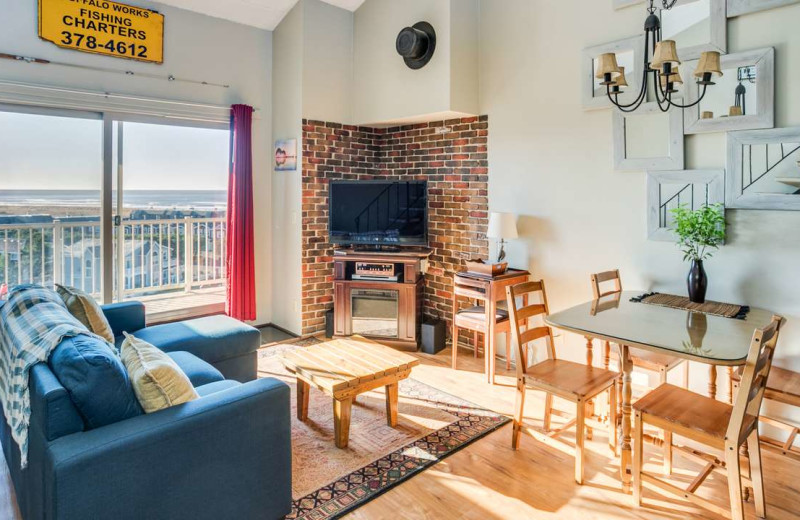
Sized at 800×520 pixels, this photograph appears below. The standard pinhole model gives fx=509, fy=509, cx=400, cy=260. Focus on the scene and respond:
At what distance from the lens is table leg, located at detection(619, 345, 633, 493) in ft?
8.00

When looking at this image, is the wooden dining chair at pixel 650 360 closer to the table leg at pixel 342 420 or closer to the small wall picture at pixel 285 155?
the table leg at pixel 342 420

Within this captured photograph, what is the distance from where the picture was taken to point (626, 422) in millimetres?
2477

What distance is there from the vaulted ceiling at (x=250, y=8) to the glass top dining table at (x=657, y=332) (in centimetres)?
375

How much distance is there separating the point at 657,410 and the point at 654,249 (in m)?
1.40

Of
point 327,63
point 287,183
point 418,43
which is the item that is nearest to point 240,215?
point 287,183

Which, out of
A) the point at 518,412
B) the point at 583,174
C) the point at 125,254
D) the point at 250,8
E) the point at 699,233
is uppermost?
the point at 250,8

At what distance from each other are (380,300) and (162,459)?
2.94 meters

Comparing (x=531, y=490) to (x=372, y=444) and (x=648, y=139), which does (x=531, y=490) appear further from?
(x=648, y=139)

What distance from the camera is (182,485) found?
181 cm

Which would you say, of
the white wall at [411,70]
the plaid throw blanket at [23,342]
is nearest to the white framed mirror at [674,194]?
the white wall at [411,70]

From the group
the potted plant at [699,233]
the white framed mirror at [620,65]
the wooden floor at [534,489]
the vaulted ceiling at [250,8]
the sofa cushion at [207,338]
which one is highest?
the vaulted ceiling at [250,8]

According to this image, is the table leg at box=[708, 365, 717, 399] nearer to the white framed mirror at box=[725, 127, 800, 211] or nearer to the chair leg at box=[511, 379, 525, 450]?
the white framed mirror at box=[725, 127, 800, 211]

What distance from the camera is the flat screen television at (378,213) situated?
15.3 ft

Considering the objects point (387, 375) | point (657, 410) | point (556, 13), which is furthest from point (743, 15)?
point (387, 375)
